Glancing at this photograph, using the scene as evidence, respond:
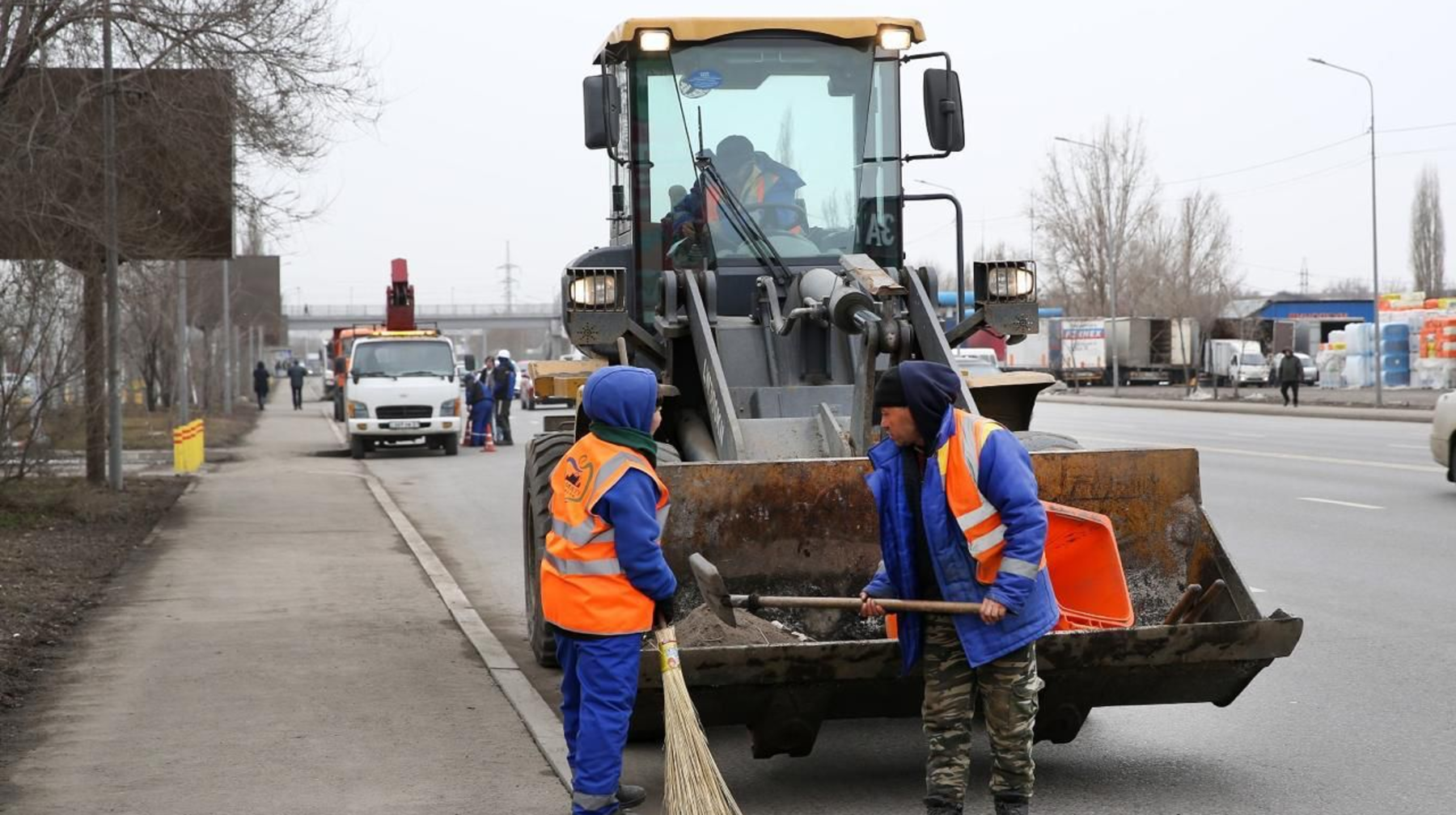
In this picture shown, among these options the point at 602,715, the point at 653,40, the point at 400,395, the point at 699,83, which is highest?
the point at 653,40

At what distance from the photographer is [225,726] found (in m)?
7.63

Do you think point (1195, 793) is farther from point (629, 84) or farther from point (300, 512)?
point (300, 512)

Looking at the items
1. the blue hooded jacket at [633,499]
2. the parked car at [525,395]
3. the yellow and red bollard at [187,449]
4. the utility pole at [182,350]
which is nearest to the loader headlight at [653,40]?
the blue hooded jacket at [633,499]

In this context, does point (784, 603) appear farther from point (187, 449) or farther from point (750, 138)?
point (187, 449)

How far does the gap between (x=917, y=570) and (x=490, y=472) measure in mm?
20095

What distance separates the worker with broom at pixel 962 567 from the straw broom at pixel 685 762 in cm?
67

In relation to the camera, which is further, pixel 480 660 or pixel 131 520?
pixel 131 520

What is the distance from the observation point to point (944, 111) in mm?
9359

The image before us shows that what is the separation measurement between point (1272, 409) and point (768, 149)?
34713 mm

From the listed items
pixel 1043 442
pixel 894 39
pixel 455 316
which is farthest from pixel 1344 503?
pixel 455 316

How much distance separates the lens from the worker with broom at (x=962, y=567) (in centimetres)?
532

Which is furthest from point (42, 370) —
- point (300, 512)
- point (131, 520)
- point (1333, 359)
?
point (1333, 359)

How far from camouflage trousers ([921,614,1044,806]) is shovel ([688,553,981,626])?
0.39 ft

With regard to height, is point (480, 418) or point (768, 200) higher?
point (768, 200)
